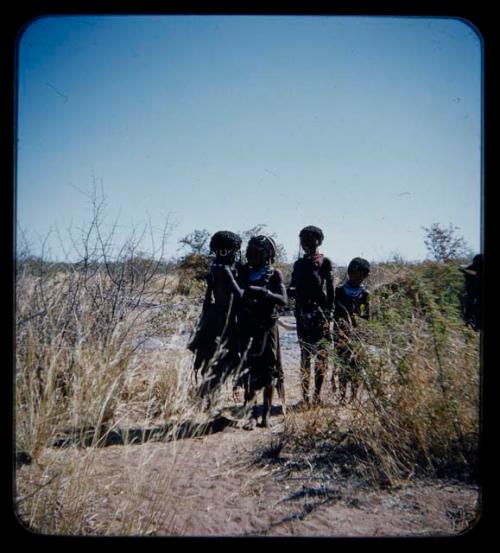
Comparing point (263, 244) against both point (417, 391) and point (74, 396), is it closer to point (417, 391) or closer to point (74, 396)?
point (417, 391)

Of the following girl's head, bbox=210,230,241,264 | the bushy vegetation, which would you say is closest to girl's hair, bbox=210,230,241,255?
girl's head, bbox=210,230,241,264

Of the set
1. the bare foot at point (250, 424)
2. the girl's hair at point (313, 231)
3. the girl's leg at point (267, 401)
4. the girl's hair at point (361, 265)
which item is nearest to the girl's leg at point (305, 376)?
the girl's leg at point (267, 401)

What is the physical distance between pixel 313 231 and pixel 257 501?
8.89 ft

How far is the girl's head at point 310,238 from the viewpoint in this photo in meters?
4.15

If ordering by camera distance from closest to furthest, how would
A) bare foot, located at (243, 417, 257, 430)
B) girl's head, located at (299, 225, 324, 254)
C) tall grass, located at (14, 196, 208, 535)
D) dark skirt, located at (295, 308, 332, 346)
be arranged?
tall grass, located at (14, 196, 208, 535), bare foot, located at (243, 417, 257, 430), dark skirt, located at (295, 308, 332, 346), girl's head, located at (299, 225, 324, 254)

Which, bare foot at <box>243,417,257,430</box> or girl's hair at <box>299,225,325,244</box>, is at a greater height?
girl's hair at <box>299,225,325,244</box>

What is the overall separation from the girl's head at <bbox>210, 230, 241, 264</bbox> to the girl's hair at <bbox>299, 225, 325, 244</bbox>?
0.90m

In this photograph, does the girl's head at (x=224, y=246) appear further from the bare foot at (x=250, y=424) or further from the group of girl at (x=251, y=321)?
the bare foot at (x=250, y=424)

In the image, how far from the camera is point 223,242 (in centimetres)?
368

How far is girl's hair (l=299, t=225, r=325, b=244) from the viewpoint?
4152 millimetres

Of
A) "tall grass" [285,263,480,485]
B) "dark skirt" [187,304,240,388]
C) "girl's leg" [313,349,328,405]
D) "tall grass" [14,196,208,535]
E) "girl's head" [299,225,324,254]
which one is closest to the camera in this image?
"tall grass" [14,196,208,535]

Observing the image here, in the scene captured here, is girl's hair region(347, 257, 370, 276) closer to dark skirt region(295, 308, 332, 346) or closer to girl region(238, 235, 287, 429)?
dark skirt region(295, 308, 332, 346)

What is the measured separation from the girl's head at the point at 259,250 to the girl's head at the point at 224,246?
0.56ft

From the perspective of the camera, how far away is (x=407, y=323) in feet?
9.20
